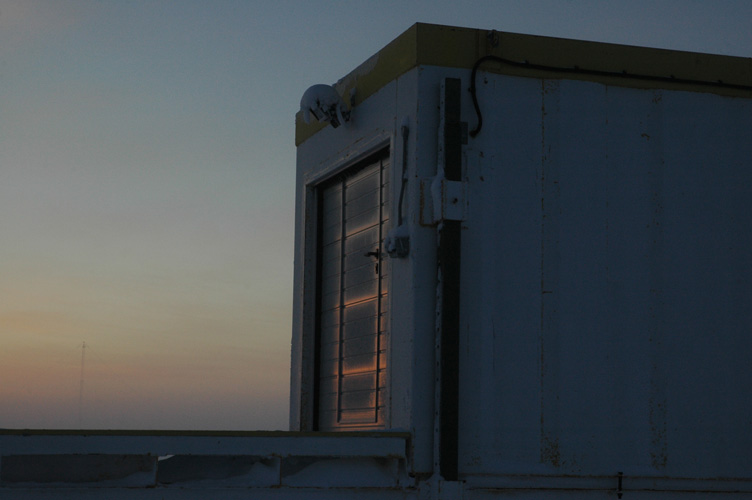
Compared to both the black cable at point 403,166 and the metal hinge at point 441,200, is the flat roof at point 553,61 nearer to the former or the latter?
the black cable at point 403,166

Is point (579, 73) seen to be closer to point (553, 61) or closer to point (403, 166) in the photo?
point (553, 61)

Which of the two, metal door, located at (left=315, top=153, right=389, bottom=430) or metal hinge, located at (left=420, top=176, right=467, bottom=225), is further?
metal door, located at (left=315, top=153, right=389, bottom=430)

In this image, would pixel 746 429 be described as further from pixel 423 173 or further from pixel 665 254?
pixel 423 173

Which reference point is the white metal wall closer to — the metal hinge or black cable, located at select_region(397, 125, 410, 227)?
the metal hinge

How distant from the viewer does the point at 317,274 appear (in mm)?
9945

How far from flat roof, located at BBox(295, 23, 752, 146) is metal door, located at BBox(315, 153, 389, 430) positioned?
94 cm

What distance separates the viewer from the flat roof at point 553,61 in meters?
7.73

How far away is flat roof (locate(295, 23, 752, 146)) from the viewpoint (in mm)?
7734

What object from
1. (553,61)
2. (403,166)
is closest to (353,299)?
(403,166)

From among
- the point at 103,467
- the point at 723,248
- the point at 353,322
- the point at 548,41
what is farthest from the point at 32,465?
the point at 723,248

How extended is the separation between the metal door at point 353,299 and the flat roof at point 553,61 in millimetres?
936

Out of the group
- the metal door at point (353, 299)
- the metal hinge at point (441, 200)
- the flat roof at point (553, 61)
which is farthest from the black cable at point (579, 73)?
the metal door at point (353, 299)

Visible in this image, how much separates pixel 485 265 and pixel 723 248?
2.14 metres

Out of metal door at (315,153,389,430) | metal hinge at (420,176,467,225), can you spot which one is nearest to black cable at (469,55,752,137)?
metal hinge at (420,176,467,225)
